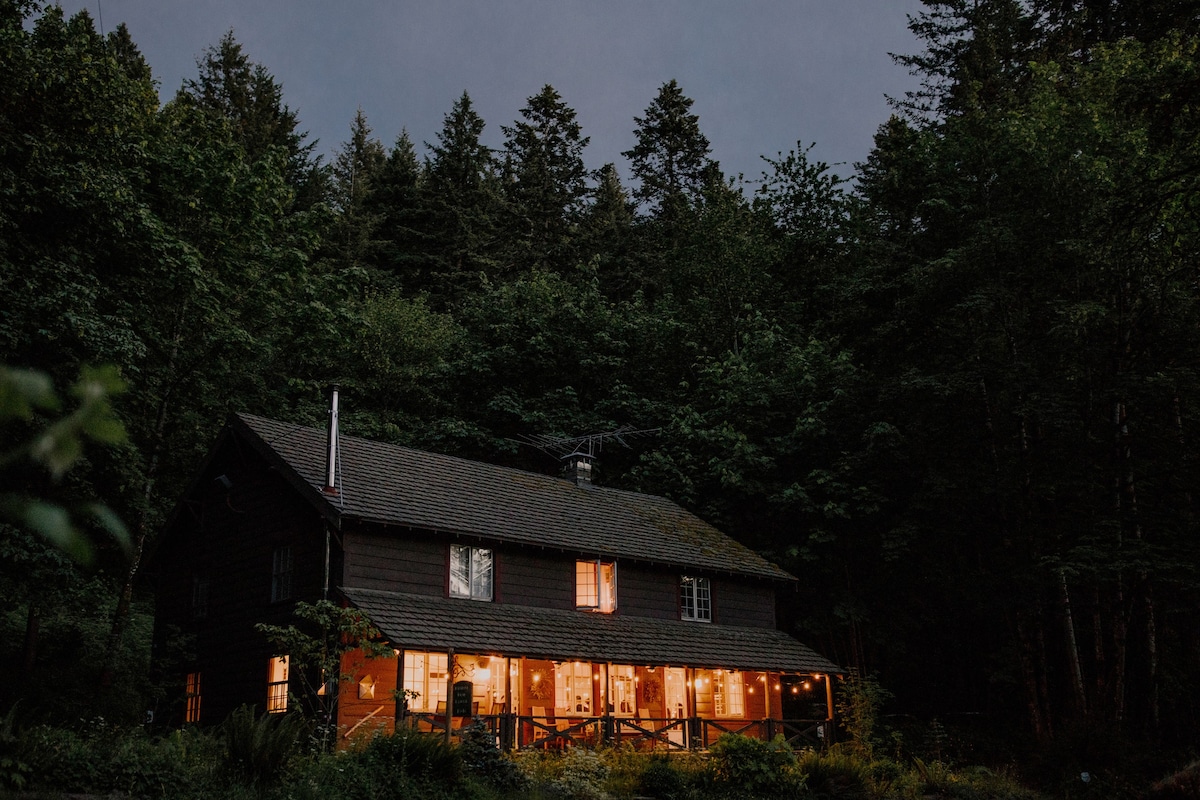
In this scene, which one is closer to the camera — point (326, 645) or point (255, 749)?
point (255, 749)

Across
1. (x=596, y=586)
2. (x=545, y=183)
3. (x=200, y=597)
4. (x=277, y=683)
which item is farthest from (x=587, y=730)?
(x=545, y=183)

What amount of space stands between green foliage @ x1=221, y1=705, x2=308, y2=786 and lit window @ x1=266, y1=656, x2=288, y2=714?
836 centimetres

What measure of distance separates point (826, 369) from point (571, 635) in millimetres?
14684

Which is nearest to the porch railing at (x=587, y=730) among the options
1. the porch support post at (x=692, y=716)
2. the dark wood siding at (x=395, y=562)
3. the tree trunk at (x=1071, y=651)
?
the porch support post at (x=692, y=716)

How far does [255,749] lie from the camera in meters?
11.1

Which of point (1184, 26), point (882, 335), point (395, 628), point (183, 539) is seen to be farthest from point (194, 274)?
point (1184, 26)

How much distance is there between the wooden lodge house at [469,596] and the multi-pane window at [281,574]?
0.04 metres

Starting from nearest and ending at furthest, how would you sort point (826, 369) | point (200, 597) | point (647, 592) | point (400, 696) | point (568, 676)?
1. point (400, 696)
2. point (200, 597)
3. point (568, 676)
4. point (647, 592)
5. point (826, 369)

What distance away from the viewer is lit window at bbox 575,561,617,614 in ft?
76.9

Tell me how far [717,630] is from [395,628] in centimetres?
998

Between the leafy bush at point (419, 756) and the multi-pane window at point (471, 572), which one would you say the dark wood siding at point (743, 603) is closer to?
the multi-pane window at point (471, 572)

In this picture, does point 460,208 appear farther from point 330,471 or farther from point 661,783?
point 661,783

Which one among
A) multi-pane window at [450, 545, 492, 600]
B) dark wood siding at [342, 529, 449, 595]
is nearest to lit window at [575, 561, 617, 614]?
multi-pane window at [450, 545, 492, 600]

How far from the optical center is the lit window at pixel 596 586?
76.9 feet
